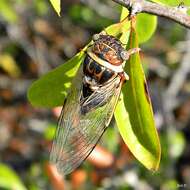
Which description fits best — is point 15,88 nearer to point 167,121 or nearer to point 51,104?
point 167,121

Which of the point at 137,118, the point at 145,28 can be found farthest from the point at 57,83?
the point at 145,28

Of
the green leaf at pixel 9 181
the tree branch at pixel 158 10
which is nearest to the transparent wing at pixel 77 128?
the tree branch at pixel 158 10

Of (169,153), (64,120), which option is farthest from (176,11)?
(169,153)

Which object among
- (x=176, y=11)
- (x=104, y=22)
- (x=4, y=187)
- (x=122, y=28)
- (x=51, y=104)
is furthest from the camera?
(x=104, y=22)

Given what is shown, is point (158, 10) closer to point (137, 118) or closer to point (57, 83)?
point (137, 118)

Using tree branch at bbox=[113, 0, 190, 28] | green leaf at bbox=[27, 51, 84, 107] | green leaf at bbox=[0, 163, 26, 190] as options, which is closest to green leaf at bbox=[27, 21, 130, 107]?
green leaf at bbox=[27, 51, 84, 107]
